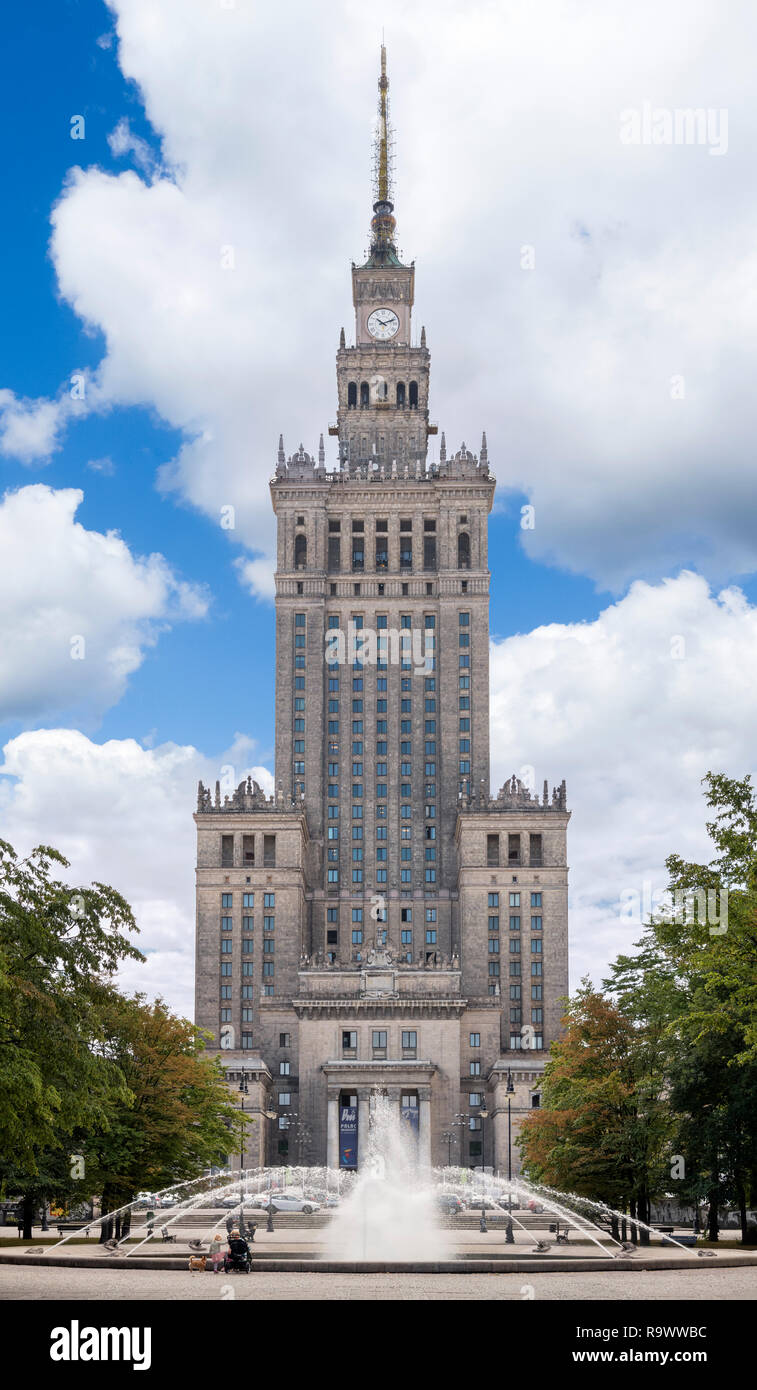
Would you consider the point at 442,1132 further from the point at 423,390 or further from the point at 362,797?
the point at 423,390

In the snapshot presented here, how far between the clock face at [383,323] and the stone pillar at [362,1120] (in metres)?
101

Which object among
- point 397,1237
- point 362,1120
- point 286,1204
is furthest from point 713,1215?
point 362,1120

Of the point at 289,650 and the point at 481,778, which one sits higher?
the point at 289,650

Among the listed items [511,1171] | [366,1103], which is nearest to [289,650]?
[366,1103]

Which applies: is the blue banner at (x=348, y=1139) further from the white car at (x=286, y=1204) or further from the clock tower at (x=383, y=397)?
the clock tower at (x=383, y=397)

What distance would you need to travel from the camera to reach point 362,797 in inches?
6708

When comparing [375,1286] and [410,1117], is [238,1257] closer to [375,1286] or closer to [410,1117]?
[375,1286]

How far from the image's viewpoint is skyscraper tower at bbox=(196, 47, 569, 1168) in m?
145

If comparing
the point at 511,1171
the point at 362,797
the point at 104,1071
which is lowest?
the point at 511,1171

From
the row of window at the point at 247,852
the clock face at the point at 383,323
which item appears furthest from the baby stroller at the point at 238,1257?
the clock face at the point at 383,323

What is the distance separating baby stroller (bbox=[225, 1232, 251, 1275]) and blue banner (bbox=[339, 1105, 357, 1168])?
327ft

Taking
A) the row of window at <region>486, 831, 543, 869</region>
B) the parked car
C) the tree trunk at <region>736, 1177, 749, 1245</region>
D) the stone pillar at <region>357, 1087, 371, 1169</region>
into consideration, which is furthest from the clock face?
the tree trunk at <region>736, 1177, 749, 1245</region>

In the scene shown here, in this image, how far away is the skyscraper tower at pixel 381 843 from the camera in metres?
145
